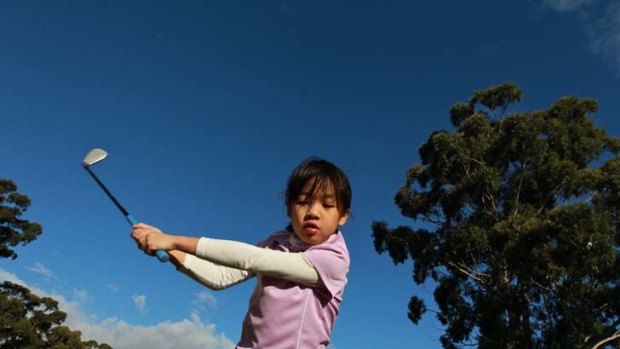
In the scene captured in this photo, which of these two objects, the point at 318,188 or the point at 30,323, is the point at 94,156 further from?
the point at 30,323

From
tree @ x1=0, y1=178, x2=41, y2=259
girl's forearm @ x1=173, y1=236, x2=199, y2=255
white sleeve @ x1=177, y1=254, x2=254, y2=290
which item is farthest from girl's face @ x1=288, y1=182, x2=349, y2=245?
tree @ x1=0, y1=178, x2=41, y2=259

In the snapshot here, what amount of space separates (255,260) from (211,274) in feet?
1.51

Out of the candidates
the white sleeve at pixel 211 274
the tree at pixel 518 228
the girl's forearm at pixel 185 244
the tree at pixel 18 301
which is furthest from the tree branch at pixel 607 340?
the tree at pixel 18 301

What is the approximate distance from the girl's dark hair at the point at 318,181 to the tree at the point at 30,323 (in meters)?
26.1

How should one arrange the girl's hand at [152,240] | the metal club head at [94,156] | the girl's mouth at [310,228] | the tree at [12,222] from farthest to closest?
the tree at [12,222] < the metal club head at [94,156] < the girl's mouth at [310,228] < the girl's hand at [152,240]

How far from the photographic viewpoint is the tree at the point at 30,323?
78.9 ft

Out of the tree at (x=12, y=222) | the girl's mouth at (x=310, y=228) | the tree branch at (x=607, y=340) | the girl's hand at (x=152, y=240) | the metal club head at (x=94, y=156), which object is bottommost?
the girl's hand at (x=152, y=240)

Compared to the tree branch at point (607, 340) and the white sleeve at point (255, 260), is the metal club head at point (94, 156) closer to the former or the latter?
the white sleeve at point (255, 260)

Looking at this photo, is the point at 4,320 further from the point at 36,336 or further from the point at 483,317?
the point at 483,317

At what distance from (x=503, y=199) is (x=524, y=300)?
2821mm

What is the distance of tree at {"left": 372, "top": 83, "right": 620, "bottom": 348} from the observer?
1155 cm

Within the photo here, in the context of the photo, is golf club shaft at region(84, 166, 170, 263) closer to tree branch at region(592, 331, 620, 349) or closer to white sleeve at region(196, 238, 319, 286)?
white sleeve at region(196, 238, 319, 286)

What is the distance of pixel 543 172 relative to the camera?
45.1 ft

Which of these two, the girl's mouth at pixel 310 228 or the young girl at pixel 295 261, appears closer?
the young girl at pixel 295 261
